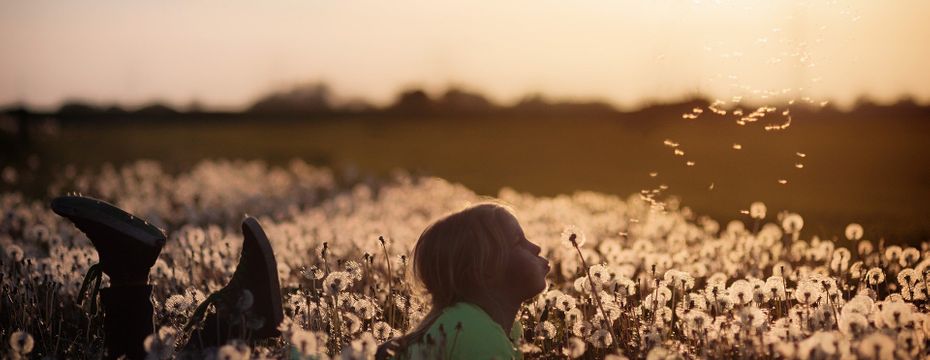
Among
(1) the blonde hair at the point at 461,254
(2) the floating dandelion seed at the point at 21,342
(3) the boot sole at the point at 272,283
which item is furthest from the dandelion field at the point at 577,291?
(1) the blonde hair at the point at 461,254

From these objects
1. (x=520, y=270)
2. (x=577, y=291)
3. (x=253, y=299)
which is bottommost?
(x=577, y=291)

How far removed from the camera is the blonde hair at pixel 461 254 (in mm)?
5125

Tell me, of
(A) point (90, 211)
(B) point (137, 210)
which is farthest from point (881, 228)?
(B) point (137, 210)

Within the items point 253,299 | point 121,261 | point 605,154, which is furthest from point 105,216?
point 605,154

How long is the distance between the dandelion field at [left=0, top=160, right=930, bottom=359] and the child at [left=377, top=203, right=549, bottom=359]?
223 millimetres

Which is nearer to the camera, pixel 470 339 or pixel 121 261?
pixel 470 339

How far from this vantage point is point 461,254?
5.15 meters

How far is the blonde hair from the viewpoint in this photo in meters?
5.12

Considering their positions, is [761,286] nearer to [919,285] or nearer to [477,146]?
[919,285]

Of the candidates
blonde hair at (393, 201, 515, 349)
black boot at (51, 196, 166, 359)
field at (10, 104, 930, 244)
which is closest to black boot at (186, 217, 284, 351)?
black boot at (51, 196, 166, 359)

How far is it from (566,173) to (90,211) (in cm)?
3330

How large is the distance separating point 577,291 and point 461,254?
2594 millimetres

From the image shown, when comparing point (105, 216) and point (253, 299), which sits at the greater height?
point (105, 216)

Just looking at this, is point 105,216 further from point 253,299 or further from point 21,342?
point 21,342
